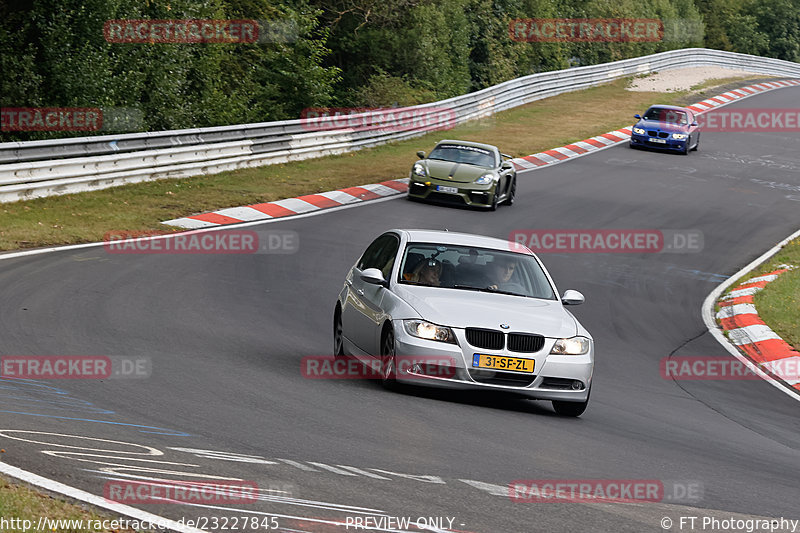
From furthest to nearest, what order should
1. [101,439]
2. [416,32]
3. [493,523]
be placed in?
1. [416,32]
2. [101,439]
3. [493,523]

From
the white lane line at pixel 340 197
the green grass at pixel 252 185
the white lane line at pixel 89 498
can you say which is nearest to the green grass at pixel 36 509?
the white lane line at pixel 89 498

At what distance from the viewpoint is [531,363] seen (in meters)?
9.11

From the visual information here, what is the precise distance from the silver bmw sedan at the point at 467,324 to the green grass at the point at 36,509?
13.7 ft

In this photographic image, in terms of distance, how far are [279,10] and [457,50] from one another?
1290 cm

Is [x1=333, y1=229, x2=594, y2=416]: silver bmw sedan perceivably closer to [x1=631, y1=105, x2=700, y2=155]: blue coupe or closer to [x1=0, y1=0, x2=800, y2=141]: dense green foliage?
[x1=0, y1=0, x2=800, y2=141]: dense green foliage

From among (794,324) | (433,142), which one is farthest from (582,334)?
(433,142)

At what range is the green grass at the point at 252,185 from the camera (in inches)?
690

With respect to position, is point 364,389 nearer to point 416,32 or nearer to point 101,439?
point 101,439

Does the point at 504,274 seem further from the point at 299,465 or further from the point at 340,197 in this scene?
the point at 340,197

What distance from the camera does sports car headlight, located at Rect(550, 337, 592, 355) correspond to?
30.3 ft

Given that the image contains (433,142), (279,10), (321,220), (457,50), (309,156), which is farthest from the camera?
(457,50)

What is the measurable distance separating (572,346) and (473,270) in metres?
1.46

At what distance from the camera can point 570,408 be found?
31.1ft

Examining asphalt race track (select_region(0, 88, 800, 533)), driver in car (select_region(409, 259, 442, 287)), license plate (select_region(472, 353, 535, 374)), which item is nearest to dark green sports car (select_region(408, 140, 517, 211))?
asphalt race track (select_region(0, 88, 800, 533))
